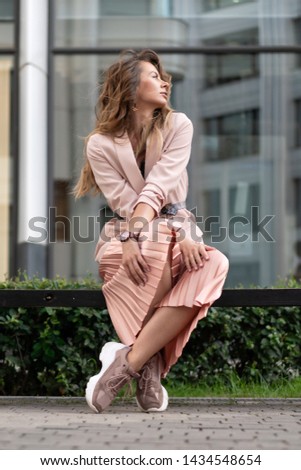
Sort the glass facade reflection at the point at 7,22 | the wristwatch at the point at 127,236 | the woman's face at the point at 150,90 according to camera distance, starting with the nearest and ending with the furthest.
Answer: the wristwatch at the point at 127,236 < the woman's face at the point at 150,90 < the glass facade reflection at the point at 7,22

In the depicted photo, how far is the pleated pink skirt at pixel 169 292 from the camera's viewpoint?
439 centimetres

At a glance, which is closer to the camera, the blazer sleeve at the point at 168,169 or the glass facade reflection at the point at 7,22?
the blazer sleeve at the point at 168,169

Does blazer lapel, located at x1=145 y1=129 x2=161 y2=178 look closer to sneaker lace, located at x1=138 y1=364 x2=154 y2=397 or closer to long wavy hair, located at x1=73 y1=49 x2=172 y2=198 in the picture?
long wavy hair, located at x1=73 y1=49 x2=172 y2=198

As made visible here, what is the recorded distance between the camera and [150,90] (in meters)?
4.70

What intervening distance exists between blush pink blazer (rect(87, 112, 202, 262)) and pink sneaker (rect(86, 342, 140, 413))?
0.62m

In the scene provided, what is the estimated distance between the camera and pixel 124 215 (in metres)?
4.63

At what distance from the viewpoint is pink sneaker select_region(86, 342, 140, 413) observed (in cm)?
433

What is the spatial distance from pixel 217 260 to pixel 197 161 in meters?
5.67

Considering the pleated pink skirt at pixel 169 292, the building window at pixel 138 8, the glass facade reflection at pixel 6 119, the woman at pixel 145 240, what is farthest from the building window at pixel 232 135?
the pleated pink skirt at pixel 169 292

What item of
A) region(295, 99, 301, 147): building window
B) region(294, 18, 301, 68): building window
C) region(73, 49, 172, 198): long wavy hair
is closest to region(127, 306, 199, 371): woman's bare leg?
region(73, 49, 172, 198): long wavy hair

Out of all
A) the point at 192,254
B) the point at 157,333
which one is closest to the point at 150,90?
the point at 192,254

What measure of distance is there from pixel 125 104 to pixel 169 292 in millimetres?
952

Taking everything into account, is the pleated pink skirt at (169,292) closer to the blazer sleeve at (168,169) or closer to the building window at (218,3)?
the blazer sleeve at (168,169)
